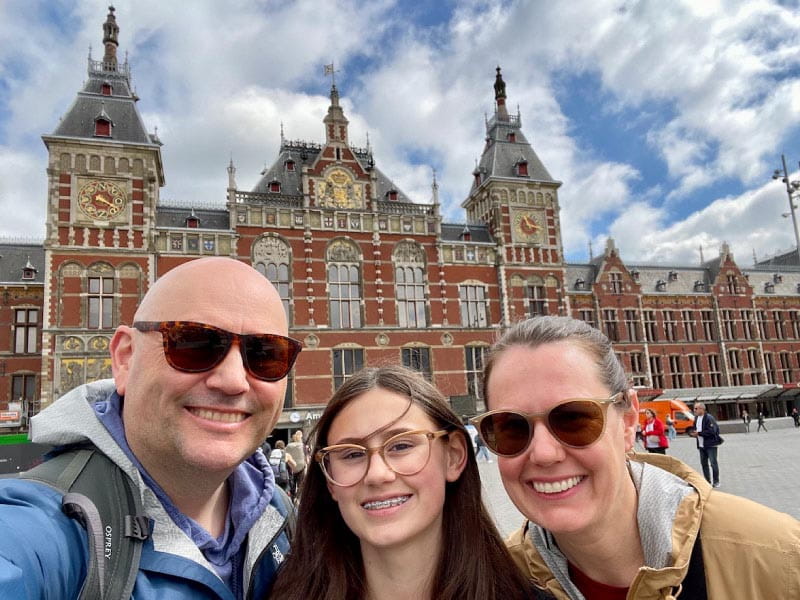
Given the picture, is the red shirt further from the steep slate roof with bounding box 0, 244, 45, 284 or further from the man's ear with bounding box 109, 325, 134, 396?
the steep slate roof with bounding box 0, 244, 45, 284

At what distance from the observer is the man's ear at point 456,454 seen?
2.01 meters

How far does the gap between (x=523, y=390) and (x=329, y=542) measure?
93 centimetres

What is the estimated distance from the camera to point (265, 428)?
1893mm

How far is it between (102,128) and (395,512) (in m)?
24.0

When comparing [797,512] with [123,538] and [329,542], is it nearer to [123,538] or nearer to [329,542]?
[329,542]

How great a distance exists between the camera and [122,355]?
6.07 ft

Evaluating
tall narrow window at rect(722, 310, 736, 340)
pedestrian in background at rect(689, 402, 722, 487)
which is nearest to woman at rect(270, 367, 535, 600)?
pedestrian in background at rect(689, 402, 722, 487)

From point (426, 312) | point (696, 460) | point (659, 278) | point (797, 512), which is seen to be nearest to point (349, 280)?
point (426, 312)

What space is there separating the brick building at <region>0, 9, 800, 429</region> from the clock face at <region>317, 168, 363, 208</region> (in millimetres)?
63

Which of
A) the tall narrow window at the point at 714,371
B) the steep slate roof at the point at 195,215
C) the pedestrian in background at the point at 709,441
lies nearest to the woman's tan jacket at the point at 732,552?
the pedestrian in background at the point at 709,441

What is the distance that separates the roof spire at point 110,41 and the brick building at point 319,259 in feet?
0.28

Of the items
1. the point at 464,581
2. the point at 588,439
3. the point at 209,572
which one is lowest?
the point at 464,581

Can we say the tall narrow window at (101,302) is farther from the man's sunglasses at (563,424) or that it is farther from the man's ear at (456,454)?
the man's sunglasses at (563,424)

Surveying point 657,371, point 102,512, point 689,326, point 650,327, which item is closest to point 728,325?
point 689,326
